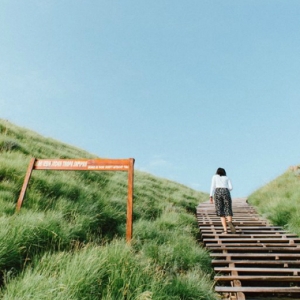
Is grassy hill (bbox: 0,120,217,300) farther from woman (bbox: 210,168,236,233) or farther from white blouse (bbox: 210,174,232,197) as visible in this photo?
white blouse (bbox: 210,174,232,197)

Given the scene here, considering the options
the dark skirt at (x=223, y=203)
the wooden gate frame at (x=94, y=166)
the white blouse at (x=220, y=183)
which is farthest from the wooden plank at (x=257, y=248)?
the wooden gate frame at (x=94, y=166)

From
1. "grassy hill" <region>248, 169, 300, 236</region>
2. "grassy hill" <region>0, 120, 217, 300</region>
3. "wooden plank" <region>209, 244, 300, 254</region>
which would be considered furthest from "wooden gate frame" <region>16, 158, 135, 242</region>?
"grassy hill" <region>248, 169, 300, 236</region>

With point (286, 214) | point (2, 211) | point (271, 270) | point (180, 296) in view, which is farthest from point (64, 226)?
point (286, 214)

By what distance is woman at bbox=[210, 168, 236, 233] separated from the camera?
835 cm

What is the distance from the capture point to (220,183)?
8586 millimetres

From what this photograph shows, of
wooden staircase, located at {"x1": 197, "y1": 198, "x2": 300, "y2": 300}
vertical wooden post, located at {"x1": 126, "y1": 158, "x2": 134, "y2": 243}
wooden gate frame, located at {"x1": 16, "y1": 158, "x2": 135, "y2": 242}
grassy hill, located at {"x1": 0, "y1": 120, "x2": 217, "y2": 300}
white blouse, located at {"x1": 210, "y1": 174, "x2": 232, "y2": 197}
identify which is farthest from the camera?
white blouse, located at {"x1": 210, "y1": 174, "x2": 232, "y2": 197}

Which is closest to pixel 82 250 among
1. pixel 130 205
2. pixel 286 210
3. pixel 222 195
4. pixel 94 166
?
pixel 130 205

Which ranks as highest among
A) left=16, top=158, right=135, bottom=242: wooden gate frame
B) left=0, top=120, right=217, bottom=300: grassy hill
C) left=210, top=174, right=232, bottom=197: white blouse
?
left=210, top=174, right=232, bottom=197: white blouse

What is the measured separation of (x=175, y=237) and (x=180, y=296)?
2704 mm

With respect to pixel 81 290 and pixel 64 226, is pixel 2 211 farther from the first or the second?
pixel 81 290

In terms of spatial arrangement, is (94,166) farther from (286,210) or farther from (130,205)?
(286,210)

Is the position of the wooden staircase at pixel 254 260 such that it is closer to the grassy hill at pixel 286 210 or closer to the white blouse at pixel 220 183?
the grassy hill at pixel 286 210

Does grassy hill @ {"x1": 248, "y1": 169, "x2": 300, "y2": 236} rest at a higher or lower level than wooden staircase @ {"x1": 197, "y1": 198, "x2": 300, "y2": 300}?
higher

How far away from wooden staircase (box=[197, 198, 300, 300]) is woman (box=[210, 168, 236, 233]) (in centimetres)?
45
